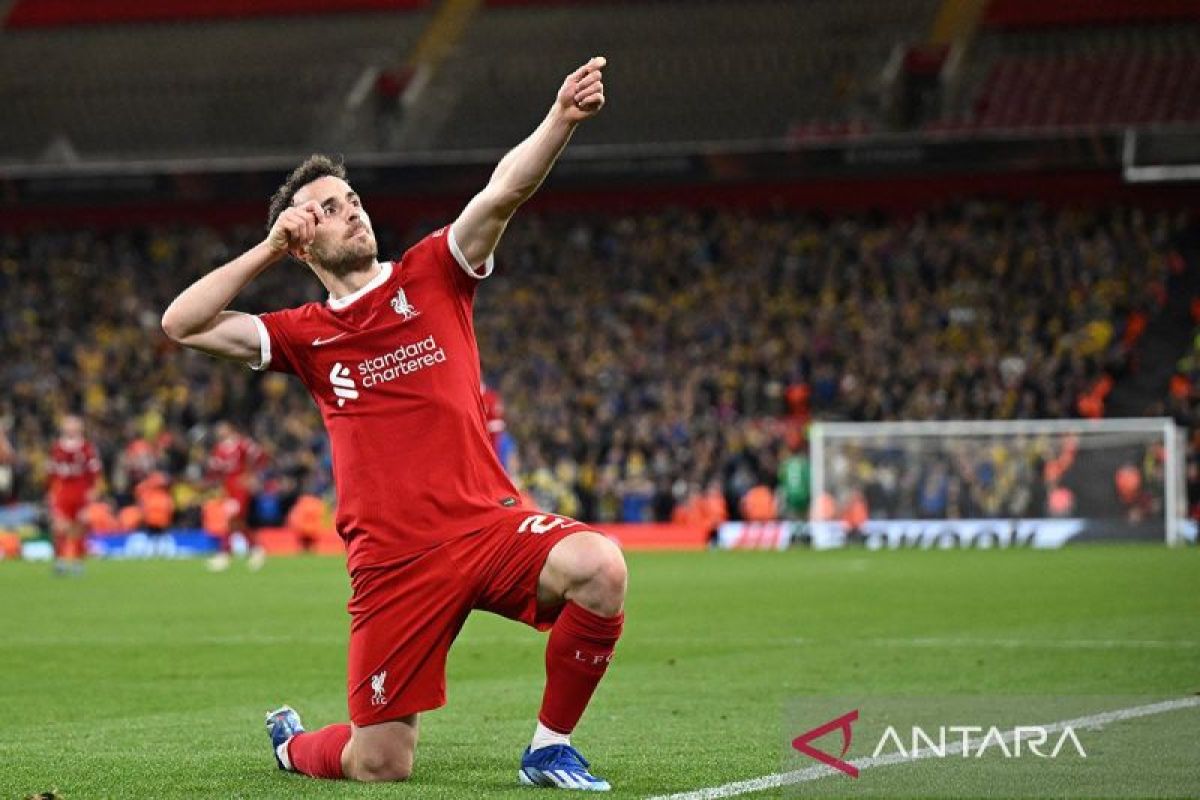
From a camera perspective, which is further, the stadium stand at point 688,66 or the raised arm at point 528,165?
the stadium stand at point 688,66

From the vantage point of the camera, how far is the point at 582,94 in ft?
20.2

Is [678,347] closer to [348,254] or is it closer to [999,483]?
[999,483]

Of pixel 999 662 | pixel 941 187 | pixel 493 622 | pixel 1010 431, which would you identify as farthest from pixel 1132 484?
pixel 999 662

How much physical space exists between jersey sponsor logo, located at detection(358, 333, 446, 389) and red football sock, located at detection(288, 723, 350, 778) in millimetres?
1300

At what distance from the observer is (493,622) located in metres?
15.9

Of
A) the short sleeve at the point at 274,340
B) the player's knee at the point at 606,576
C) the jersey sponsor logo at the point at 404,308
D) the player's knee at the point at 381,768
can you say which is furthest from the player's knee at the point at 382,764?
the jersey sponsor logo at the point at 404,308

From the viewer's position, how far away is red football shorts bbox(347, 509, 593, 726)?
648cm

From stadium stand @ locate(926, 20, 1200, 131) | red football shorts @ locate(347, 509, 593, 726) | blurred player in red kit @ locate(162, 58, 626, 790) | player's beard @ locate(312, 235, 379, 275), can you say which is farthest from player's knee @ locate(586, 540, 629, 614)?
stadium stand @ locate(926, 20, 1200, 131)

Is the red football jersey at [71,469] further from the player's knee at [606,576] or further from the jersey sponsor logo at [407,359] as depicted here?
the player's knee at [606,576]

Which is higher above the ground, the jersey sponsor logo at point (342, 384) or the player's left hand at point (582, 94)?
the player's left hand at point (582, 94)

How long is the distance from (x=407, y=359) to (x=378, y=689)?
1.16m

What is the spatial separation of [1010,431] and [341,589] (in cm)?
1307

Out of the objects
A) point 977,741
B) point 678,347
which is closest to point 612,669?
point 977,741

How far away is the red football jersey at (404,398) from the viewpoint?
6590 mm
